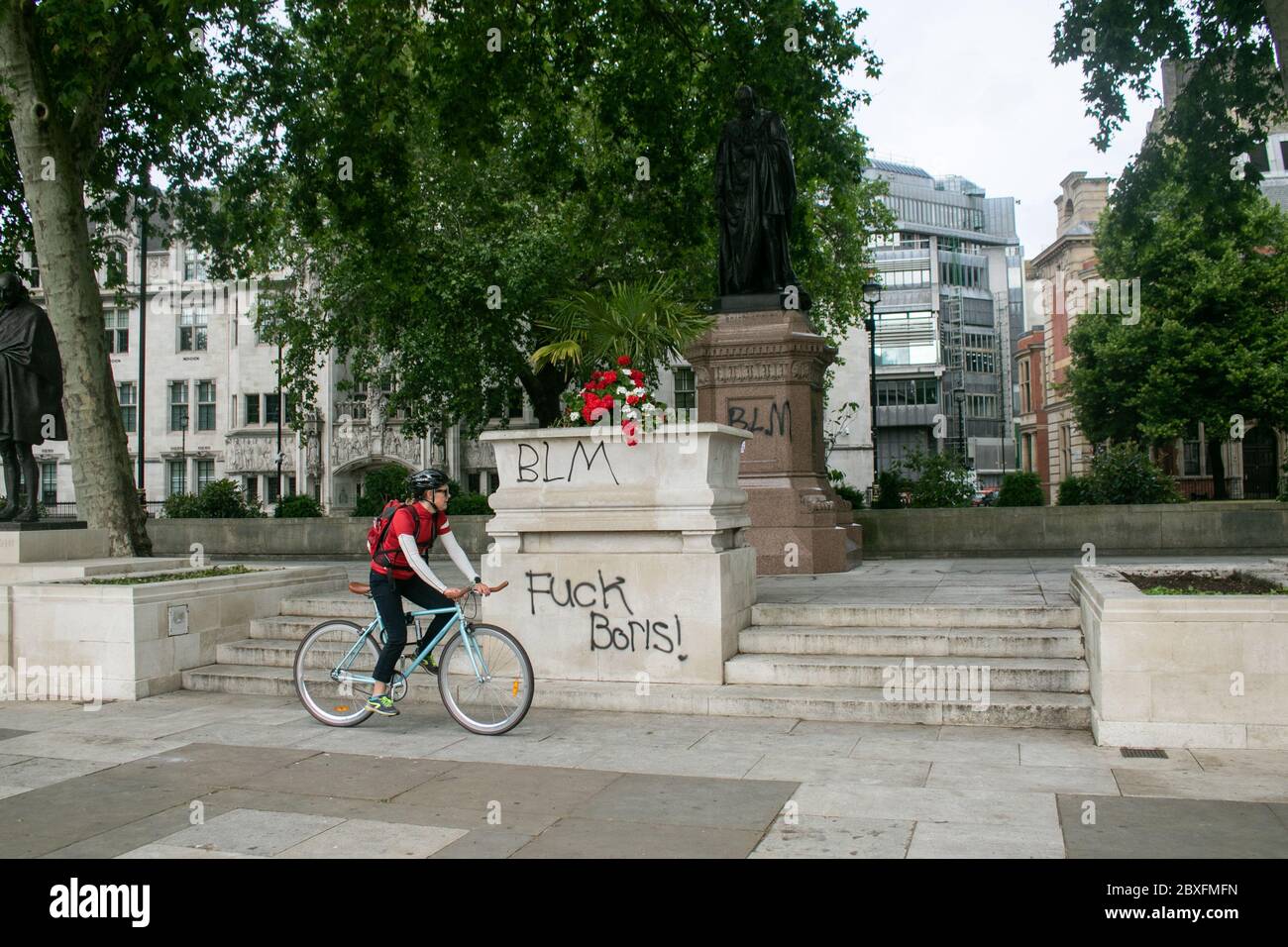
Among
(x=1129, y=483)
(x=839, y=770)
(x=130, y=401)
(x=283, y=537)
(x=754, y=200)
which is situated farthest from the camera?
(x=130, y=401)

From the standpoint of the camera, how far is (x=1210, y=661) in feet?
24.9

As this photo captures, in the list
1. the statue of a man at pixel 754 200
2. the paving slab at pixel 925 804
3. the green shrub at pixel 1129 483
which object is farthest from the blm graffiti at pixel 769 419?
the green shrub at pixel 1129 483

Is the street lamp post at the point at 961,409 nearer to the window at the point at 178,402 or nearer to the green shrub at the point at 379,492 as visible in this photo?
the window at the point at 178,402

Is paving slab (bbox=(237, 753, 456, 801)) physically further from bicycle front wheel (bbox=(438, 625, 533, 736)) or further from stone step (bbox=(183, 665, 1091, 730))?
stone step (bbox=(183, 665, 1091, 730))

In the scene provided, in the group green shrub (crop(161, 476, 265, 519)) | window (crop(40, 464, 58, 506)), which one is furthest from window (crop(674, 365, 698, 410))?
window (crop(40, 464, 58, 506))

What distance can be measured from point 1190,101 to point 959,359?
303 ft

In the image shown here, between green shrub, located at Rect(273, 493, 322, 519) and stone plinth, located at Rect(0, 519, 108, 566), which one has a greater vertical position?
green shrub, located at Rect(273, 493, 322, 519)

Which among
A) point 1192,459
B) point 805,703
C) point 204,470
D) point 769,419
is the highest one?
point 204,470

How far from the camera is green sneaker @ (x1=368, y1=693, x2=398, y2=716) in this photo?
8703 mm

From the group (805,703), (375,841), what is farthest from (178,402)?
(375,841)

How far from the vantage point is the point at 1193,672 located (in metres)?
7.61

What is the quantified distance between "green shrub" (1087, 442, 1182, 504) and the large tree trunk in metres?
16.3

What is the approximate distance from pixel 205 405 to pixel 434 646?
5082 centimetres

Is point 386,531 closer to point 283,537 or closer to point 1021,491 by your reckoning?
point 1021,491
